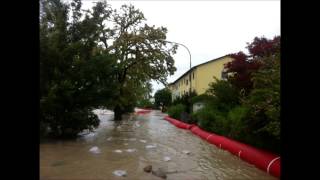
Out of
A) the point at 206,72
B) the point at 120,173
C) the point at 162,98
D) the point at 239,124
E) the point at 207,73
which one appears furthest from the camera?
the point at 162,98

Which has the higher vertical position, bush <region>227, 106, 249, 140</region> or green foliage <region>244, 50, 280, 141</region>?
green foliage <region>244, 50, 280, 141</region>

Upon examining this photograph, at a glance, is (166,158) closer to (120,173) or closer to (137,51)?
(120,173)

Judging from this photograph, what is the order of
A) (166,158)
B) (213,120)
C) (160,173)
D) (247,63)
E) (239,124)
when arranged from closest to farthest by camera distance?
(160,173) → (166,158) → (239,124) → (213,120) → (247,63)

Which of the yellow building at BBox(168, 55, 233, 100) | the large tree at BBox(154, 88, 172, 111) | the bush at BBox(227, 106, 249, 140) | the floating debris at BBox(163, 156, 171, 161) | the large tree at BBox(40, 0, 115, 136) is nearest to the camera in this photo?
the floating debris at BBox(163, 156, 171, 161)

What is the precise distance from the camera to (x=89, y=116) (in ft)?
63.9

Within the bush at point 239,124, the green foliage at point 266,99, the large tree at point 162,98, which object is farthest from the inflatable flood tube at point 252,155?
the large tree at point 162,98

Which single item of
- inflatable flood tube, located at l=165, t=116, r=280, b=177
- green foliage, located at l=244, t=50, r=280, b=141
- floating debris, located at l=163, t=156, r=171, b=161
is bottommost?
floating debris, located at l=163, t=156, r=171, b=161

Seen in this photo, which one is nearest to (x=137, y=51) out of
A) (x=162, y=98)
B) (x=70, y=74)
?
Answer: (x=70, y=74)

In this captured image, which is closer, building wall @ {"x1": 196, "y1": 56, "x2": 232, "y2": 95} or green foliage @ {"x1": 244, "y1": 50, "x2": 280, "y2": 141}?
green foliage @ {"x1": 244, "y1": 50, "x2": 280, "y2": 141}

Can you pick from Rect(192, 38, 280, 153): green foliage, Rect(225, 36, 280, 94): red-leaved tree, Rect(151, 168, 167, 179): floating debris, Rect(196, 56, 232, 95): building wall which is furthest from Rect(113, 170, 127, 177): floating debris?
Rect(196, 56, 232, 95): building wall

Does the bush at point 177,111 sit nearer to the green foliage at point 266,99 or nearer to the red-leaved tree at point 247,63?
the red-leaved tree at point 247,63

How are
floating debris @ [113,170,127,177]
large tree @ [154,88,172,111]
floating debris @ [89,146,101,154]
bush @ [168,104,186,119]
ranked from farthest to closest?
large tree @ [154,88,172,111] → bush @ [168,104,186,119] → floating debris @ [89,146,101,154] → floating debris @ [113,170,127,177]

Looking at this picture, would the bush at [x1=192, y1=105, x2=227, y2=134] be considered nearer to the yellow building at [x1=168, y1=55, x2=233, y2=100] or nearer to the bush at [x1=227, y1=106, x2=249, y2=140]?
the bush at [x1=227, y1=106, x2=249, y2=140]

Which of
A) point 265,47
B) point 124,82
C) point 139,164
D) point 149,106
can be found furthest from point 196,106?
point 149,106
